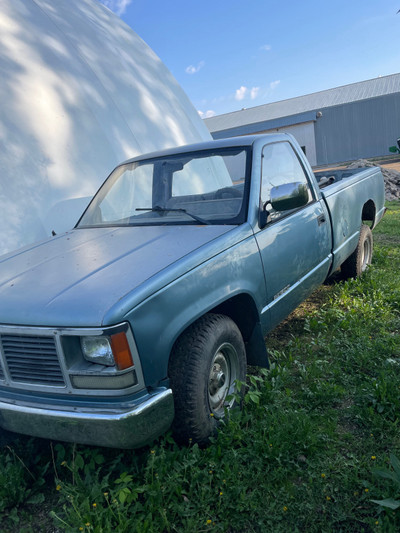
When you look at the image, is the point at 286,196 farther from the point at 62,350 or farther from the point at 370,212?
the point at 370,212

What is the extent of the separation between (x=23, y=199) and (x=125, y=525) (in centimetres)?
430

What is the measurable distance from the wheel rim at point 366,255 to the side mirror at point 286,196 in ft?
8.14

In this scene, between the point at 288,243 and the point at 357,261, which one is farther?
the point at 357,261

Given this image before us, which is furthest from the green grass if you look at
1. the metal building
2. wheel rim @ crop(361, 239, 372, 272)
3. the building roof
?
the building roof

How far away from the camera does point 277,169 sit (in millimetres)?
3760

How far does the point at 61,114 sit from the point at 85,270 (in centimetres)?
424

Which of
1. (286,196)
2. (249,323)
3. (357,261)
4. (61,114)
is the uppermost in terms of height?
(61,114)

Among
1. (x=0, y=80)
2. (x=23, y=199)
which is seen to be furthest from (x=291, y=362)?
(x=0, y=80)

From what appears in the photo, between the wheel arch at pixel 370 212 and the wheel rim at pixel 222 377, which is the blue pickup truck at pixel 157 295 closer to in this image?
the wheel rim at pixel 222 377

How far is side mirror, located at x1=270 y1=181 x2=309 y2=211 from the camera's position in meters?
3.17

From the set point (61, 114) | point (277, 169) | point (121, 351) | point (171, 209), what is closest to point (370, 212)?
point (277, 169)

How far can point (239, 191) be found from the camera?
3.41 meters

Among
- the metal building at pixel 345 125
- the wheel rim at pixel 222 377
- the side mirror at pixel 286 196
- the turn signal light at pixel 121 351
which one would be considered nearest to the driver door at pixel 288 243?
the side mirror at pixel 286 196

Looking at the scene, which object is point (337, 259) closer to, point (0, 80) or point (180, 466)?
point (180, 466)
